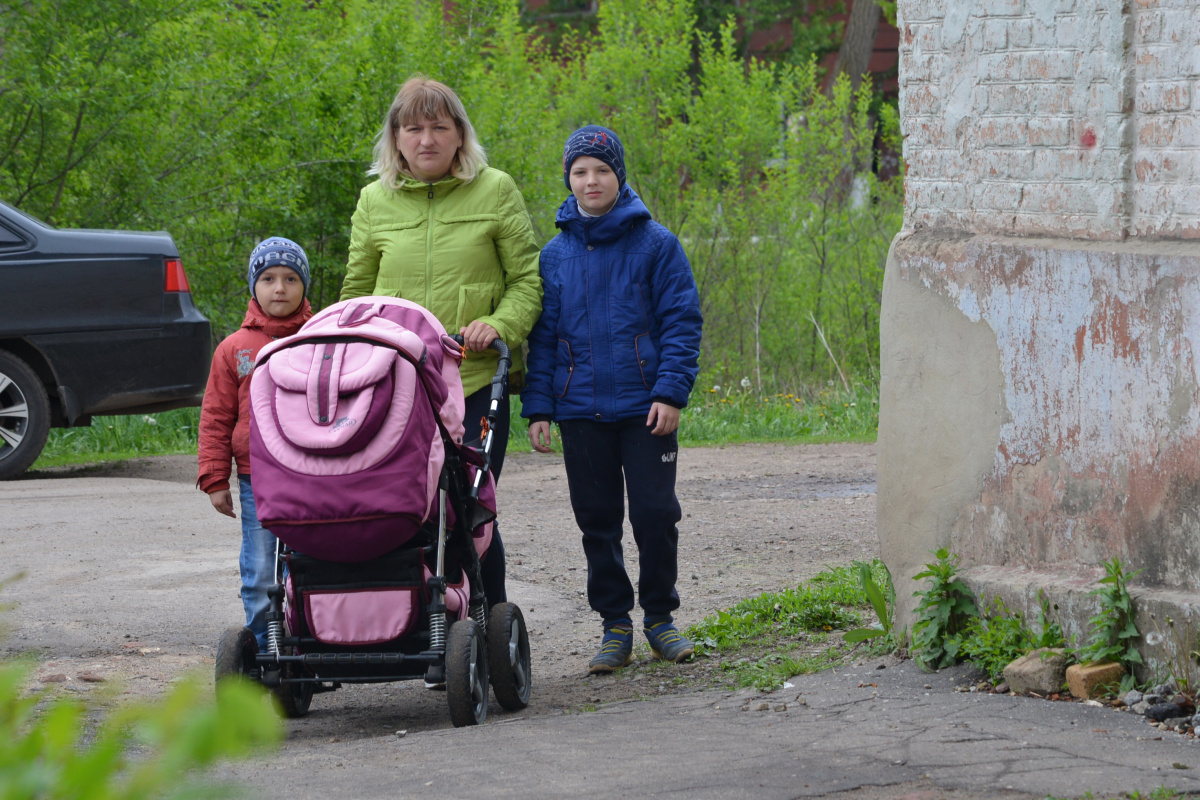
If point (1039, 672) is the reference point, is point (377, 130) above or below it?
above

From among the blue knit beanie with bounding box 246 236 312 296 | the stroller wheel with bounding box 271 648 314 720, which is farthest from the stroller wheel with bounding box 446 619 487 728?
the blue knit beanie with bounding box 246 236 312 296

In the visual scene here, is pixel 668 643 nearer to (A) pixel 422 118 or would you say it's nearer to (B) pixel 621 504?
(B) pixel 621 504

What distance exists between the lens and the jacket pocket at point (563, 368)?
4.67 metres

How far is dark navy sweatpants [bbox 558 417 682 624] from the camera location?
466cm

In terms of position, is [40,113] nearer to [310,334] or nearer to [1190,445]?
[310,334]

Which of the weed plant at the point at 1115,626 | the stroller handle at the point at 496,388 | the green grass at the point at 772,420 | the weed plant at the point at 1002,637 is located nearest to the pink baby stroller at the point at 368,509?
the stroller handle at the point at 496,388

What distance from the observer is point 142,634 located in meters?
5.40

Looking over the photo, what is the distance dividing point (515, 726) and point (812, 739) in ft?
2.91

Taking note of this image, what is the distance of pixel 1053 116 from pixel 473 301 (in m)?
1.90

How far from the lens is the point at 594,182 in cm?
463

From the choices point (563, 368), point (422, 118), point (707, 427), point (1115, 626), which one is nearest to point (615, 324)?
point (563, 368)

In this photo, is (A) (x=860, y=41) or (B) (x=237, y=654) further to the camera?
(A) (x=860, y=41)

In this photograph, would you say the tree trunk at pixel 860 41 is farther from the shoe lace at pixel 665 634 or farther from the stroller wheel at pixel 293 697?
the stroller wheel at pixel 293 697

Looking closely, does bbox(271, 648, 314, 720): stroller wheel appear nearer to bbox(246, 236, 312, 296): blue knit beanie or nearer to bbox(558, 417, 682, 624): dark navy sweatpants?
bbox(558, 417, 682, 624): dark navy sweatpants
